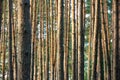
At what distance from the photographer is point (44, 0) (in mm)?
9805

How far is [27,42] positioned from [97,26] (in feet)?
12.0

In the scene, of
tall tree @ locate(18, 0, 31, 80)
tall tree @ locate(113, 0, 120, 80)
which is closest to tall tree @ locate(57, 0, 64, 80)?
tall tree @ locate(113, 0, 120, 80)

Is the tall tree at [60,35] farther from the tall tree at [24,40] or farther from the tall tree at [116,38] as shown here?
the tall tree at [24,40]

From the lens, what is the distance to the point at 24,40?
2.56 m

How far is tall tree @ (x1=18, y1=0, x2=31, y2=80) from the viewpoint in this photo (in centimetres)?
256

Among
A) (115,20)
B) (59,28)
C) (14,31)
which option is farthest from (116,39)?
(14,31)

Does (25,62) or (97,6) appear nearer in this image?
(25,62)

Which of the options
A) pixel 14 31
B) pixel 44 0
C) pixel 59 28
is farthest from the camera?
pixel 44 0

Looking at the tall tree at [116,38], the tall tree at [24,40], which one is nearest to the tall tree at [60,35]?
the tall tree at [116,38]

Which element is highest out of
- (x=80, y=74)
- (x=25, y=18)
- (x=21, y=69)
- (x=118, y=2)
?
(x=118, y=2)

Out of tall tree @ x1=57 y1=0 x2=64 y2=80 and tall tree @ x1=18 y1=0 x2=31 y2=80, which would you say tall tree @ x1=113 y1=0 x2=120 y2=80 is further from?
tall tree @ x1=18 y1=0 x2=31 y2=80

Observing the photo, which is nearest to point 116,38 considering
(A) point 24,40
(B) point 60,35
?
(B) point 60,35

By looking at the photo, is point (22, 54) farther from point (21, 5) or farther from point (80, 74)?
point (80, 74)

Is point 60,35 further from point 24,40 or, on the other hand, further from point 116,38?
point 24,40
